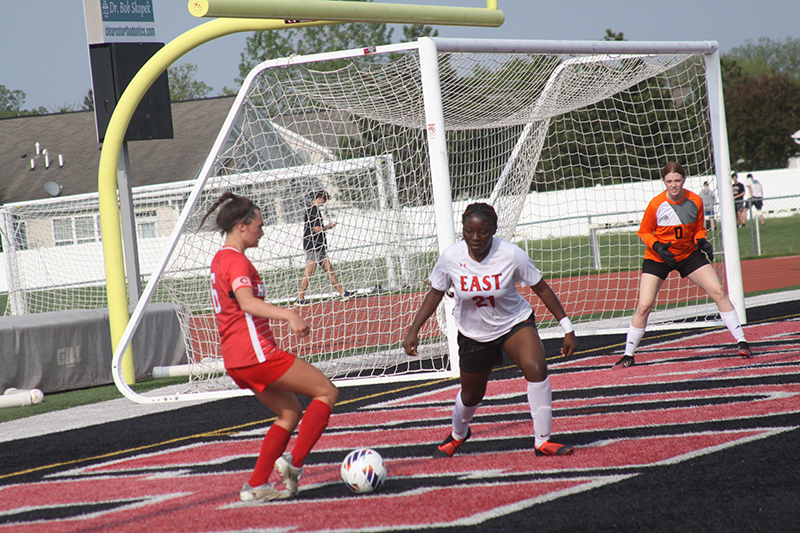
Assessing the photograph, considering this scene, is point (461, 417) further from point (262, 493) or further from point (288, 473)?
point (262, 493)

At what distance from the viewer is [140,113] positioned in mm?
9375

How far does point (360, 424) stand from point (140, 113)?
16.5 feet

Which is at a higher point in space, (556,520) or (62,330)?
(62,330)

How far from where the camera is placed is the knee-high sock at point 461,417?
16.5 ft

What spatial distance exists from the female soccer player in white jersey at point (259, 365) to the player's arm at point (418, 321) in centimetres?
68

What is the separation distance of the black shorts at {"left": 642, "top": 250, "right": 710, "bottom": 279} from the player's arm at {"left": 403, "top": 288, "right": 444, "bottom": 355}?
369 centimetres

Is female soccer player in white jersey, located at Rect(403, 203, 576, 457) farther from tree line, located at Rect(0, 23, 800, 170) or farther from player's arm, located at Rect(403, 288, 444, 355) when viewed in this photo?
tree line, located at Rect(0, 23, 800, 170)

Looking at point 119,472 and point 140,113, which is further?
point 140,113

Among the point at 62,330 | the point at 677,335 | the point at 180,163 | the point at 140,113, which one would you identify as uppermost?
the point at 180,163

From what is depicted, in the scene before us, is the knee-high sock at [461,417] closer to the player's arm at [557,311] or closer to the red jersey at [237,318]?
the player's arm at [557,311]

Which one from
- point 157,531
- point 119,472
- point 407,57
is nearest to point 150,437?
point 119,472

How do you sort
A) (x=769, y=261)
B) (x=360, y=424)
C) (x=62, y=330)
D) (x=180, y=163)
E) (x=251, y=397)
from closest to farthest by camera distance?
(x=360, y=424) → (x=251, y=397) → (x=62, y=330) → (x=769, y=261) → (x=180, y=163)

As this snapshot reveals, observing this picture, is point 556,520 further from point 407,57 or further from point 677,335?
point 677,335

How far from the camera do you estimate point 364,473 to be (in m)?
4.32
